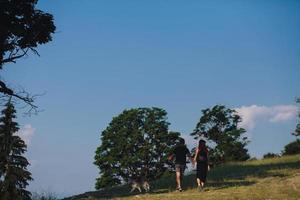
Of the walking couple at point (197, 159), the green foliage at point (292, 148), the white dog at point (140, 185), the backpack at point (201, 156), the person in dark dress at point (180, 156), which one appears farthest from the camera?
the green foliage at point (292, 148)

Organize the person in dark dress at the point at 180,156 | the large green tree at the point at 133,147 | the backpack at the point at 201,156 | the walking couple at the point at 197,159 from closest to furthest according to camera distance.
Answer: the walking couple at the point at 197,159 → the backpack at the point at 201,156 → the person in dark dress at the point at 180,156 → the large green tree at the point at 133,147

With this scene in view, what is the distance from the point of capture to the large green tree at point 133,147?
240 ft

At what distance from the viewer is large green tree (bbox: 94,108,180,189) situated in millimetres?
73000

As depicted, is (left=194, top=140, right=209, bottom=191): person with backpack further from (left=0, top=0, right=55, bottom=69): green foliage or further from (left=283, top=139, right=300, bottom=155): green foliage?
(left=283, top=139, right=300, bottom=155): green foliage

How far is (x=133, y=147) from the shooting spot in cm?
7525

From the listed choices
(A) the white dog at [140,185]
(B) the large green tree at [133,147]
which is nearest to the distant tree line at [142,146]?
(B) the large green tree at [133,147]

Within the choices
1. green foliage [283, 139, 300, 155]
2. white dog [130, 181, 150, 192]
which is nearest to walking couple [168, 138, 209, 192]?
white dog [130, 181, 150, 192]

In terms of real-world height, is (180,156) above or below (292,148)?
below

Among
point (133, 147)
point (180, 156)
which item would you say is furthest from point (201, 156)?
point (133, 147)

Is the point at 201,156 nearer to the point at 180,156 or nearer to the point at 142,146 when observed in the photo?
the point at 180,156

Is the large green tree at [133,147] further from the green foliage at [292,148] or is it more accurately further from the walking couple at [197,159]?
the walking couple at [197,159]

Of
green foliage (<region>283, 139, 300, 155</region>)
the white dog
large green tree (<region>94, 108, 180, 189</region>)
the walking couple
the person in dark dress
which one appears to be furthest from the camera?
large green tree (<region>94, 108, 180, 189</region>)

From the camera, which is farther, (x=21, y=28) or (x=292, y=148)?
(x=292, y=148)

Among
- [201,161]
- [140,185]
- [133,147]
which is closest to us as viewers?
[201,161]
